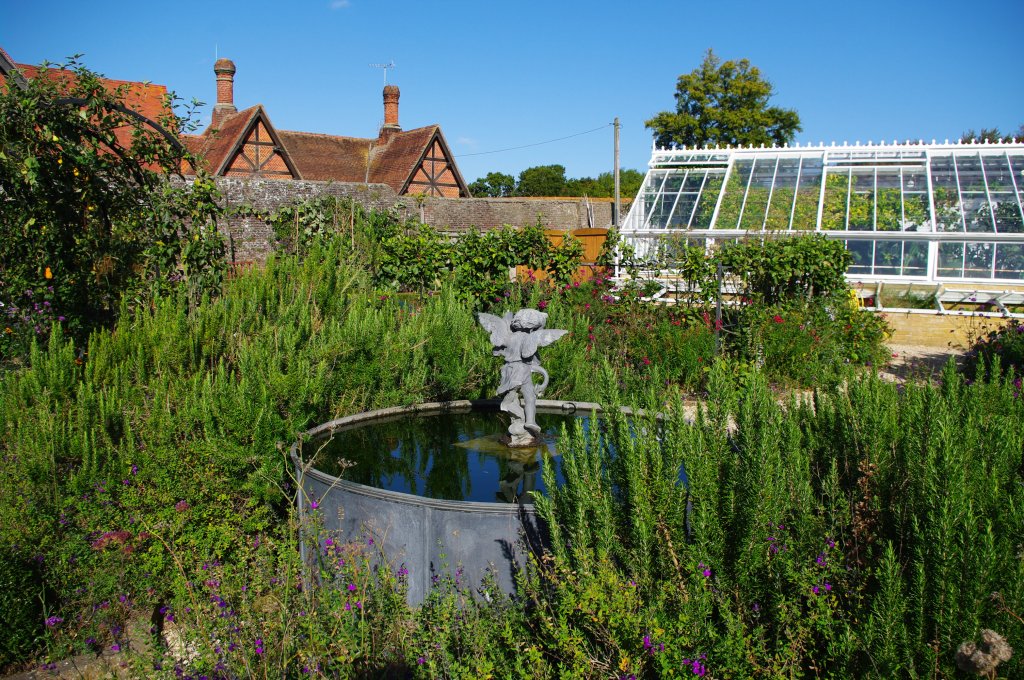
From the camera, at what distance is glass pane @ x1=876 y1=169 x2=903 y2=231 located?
15039 millimetres

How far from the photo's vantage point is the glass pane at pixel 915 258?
14758 mm

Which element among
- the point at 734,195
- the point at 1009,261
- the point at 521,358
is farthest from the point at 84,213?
the point at 1009,261

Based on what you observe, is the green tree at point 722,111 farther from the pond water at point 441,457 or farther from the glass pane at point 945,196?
the pond water at point 441,457

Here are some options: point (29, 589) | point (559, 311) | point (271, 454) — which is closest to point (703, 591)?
point (271, 454)

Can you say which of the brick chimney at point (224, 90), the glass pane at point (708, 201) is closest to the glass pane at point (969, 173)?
the glass pane at point (708, 201)

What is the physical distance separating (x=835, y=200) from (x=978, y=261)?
2946mm

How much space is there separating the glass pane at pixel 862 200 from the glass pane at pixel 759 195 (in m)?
1.71

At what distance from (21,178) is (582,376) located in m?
5.56

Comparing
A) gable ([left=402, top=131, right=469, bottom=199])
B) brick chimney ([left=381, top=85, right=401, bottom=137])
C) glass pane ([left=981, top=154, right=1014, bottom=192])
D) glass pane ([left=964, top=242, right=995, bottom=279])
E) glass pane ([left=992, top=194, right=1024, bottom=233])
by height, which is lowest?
glass pane ([left=964, top=242, right=995, bottom=279])

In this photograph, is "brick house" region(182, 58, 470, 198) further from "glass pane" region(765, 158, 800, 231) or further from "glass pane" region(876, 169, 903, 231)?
"glass pane" region(876, 169, 903, 231)

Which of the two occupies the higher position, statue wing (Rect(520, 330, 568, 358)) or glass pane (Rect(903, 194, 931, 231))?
glass pane (Rect(903, 194, 931, 231))

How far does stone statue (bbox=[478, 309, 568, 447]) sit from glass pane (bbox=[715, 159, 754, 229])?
1195cm

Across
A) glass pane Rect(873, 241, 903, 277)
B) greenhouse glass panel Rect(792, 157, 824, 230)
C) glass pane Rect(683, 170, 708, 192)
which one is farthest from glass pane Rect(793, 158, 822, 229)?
glass pane Rect(683, 170, 708, 192)

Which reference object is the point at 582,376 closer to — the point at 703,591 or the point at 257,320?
the point at 257,320
